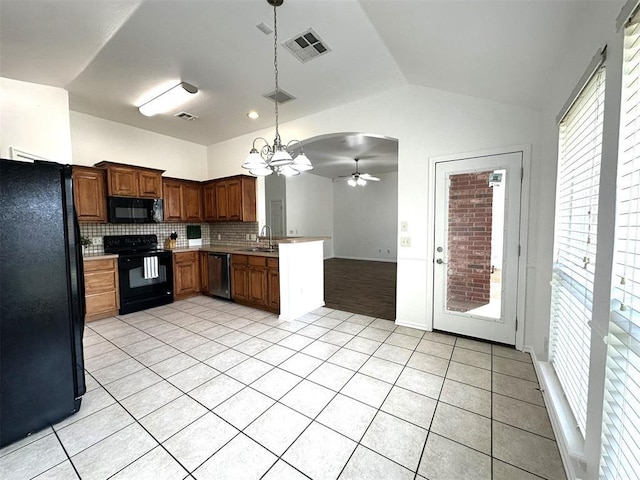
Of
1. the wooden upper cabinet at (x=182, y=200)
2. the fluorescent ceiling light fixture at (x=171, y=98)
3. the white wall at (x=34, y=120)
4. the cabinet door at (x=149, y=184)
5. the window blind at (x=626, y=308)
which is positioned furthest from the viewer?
the wooden upper cabinet at (x=182, y=200)

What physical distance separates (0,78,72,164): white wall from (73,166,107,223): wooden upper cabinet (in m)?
0.59

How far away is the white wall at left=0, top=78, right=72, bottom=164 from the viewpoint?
2.80 m

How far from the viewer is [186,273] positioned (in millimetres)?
4777

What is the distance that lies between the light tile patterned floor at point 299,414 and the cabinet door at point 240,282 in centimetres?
121

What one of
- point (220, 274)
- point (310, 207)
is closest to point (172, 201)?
point (220, 274)

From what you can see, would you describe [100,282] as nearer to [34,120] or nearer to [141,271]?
[141,271]

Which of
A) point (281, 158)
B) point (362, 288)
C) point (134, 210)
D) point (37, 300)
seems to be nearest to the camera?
point (37, 300)

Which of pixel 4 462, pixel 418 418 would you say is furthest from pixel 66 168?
pixel 418 418

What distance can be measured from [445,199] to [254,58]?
2.58 meters

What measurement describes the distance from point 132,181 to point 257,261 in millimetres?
2357

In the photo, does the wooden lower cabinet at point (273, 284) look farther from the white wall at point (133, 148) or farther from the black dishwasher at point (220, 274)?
the white wall at point (133, 148)

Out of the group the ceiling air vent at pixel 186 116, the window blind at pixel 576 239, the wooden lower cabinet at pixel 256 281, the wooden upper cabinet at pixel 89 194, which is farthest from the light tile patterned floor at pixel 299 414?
the ceiling air vent at pixel 186 116

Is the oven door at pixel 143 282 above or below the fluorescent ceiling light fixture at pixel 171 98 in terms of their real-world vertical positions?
below

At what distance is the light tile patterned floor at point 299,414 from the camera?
1472 mm
